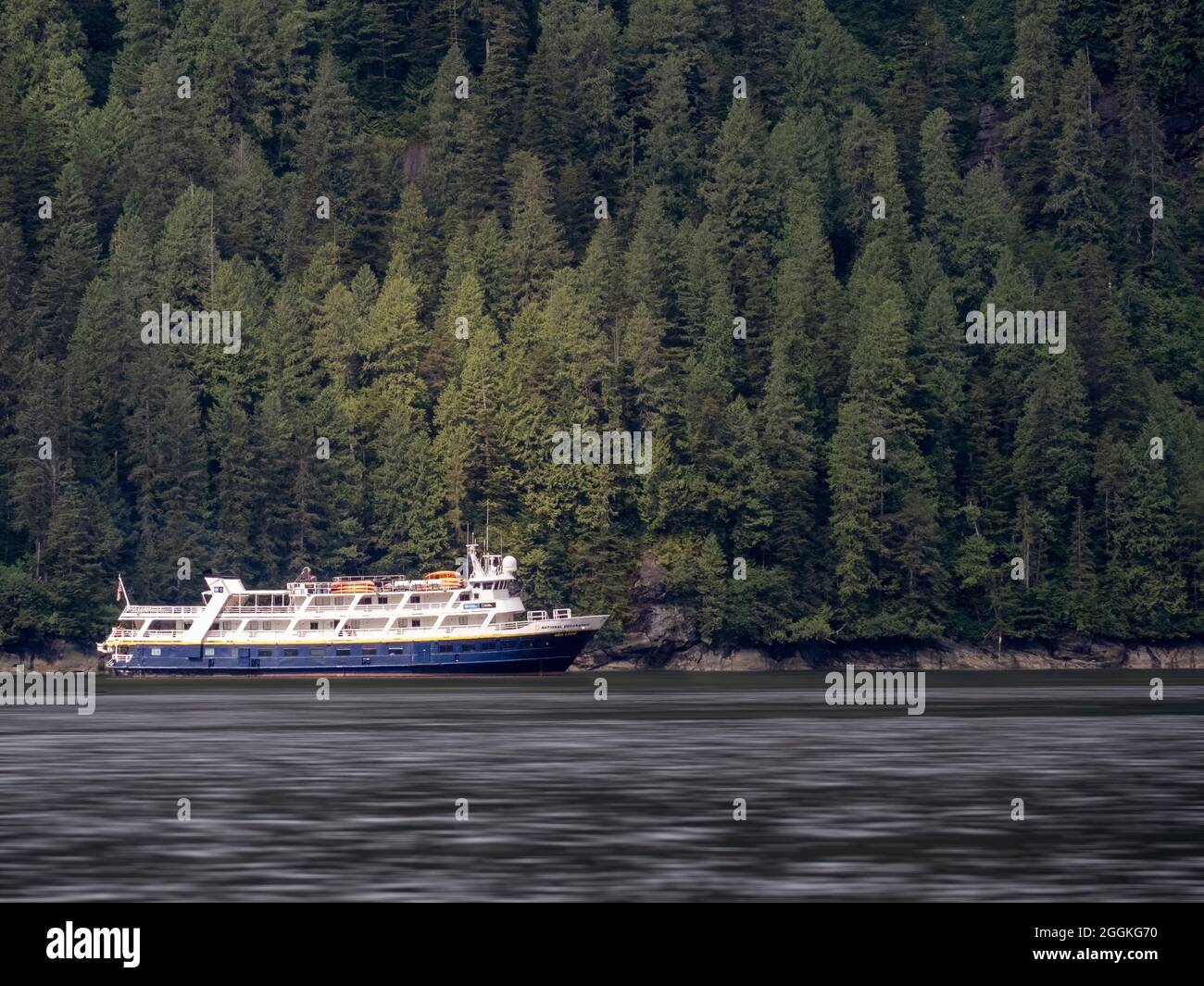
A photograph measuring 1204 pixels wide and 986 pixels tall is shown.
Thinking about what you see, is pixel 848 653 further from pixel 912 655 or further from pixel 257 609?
pixel 257 609

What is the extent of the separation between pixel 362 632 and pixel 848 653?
39782mm

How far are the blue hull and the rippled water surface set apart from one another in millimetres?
52961

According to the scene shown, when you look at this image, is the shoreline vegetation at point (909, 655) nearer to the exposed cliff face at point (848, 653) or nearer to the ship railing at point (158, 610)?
the exposed cliff face at point (848, 653)

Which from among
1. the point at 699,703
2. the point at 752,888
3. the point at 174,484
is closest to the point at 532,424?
the point at 174,484

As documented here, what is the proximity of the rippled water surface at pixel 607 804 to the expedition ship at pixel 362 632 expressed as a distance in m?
53.6

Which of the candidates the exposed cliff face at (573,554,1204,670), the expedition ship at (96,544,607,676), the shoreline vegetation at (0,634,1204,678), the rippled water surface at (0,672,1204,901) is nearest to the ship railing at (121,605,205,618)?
the expedition ship at (96,544,607,676)

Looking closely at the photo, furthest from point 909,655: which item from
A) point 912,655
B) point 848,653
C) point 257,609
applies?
point 257,609

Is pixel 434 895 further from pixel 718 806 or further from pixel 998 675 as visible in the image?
pixel 998 675

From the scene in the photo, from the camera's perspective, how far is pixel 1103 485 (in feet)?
625

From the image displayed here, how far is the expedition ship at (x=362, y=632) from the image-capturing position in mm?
161875

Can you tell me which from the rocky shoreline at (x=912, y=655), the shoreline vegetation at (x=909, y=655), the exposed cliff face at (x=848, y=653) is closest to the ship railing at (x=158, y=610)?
the shoreline vegetation at (x=909, y=655)

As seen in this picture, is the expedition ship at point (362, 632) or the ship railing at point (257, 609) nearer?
the expedition ship at point (362, 632)

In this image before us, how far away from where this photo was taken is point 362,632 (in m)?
167
